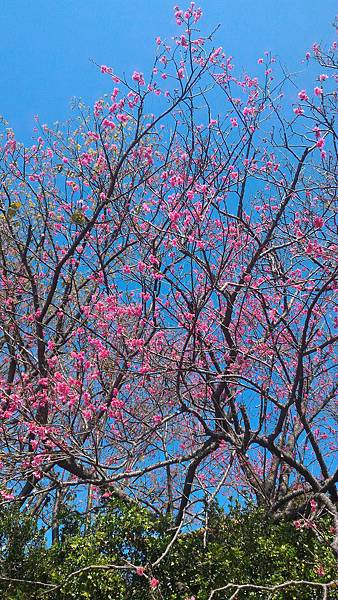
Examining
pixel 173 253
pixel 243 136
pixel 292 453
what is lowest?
pixel 292 453

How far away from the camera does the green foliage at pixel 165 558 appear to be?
178 inches

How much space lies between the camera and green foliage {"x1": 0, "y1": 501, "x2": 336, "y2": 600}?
4.52m

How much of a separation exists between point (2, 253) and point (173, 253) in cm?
246

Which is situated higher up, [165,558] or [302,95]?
[302,95]

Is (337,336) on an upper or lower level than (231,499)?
upper

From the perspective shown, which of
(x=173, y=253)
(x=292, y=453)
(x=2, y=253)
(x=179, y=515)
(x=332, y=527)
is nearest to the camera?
(x=332, y=527)

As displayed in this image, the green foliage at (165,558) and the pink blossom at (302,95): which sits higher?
the pink blossom at (302,95)

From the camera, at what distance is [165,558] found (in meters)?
4.77

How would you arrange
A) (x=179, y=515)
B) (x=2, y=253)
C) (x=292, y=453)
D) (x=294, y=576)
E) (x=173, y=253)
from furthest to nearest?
(x=2, y=253) → (x=173, y=253) → (x=292, y=453) → (x=179, y=515) → (x=294, y=576)

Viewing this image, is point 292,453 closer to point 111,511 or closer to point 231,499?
point 231,499

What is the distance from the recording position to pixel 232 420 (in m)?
5.85

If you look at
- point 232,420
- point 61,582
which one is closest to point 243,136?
point 232,420

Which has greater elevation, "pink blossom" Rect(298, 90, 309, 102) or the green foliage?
"pink blossom" Rect(298, 90, 309, 102)

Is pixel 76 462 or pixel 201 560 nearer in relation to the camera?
pixel 201 560
